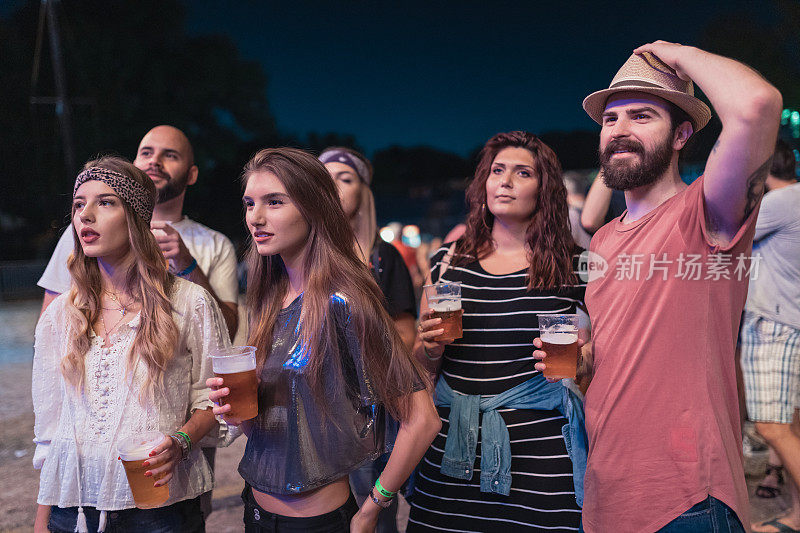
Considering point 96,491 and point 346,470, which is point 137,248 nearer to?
point 96,491

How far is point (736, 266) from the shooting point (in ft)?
5.65

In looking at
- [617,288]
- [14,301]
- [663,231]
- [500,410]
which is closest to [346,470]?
[500,410]

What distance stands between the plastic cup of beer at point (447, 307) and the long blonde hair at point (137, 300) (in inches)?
41.3

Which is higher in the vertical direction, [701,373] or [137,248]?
[137,248]

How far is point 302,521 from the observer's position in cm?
192

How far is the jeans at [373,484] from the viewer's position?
322 cm

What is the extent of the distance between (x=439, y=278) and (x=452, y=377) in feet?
1.65

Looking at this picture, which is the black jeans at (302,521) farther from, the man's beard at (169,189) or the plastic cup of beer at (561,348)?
the man's beard at (169,189)

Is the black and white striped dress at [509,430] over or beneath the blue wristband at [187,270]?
beneath

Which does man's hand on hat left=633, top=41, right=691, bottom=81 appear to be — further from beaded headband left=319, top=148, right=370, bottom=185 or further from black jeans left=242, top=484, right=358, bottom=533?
beaded headband left=319, top=148, right=370, bottom=185

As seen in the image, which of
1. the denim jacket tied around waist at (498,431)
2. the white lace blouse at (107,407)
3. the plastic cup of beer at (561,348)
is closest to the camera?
the plastic cup of beer at (561,348)

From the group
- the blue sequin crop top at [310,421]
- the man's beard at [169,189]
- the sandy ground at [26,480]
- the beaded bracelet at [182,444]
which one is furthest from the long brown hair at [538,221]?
the sandy ground at [26,480]

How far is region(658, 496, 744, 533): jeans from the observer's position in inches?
66.8

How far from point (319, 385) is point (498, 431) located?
91 centimetres
